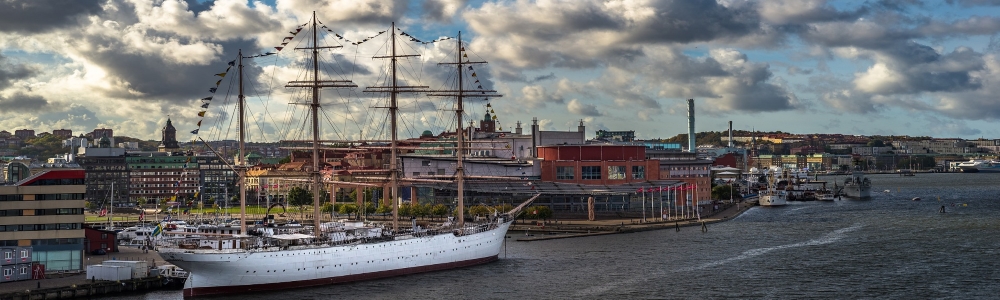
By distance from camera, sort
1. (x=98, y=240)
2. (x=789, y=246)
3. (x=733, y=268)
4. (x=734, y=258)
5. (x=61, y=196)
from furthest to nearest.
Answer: (x=789, y=246)
(x=734, y=258)
(x=98, y=240)
(x=733, y=268)
(x=61, y=196)

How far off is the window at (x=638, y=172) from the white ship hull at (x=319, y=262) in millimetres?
57386

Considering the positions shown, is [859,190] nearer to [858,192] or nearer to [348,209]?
[858,192]

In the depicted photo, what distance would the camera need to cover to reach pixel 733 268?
2958 inches

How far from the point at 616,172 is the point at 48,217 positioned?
8063cm

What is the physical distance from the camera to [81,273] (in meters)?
67.1

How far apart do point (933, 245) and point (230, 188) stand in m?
141

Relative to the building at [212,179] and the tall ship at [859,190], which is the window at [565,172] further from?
the building at [212,179]

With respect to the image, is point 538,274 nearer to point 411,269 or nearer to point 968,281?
point 411,269

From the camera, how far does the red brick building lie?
133 m

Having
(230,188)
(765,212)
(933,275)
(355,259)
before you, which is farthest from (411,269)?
(230,188)

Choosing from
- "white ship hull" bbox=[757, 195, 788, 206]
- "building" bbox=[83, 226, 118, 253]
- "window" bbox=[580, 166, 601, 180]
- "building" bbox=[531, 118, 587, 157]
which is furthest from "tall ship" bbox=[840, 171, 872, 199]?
"building" bbox=[83, 226, 118, 253]

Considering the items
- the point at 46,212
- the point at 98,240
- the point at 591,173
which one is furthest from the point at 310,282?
the point at 591,173

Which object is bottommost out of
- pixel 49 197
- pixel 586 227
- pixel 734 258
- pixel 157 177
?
pixel 734 258

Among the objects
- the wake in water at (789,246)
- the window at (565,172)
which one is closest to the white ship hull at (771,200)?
the window at (565,172)
